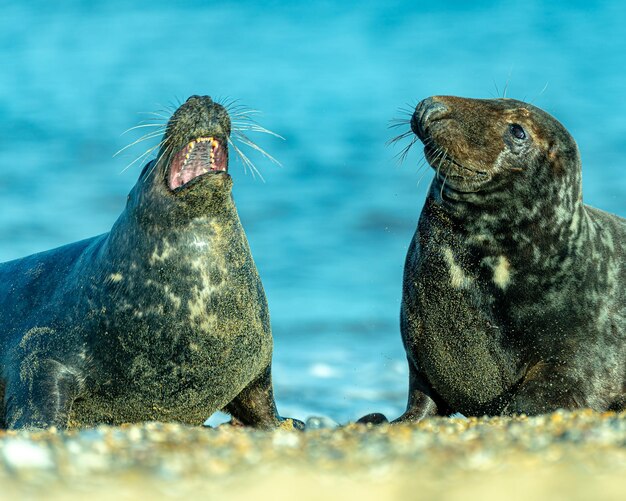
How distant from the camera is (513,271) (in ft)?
26.5

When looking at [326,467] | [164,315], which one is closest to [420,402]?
[164,315]

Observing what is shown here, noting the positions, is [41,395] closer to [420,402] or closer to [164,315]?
[164,315]

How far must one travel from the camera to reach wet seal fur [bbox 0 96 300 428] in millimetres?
8047

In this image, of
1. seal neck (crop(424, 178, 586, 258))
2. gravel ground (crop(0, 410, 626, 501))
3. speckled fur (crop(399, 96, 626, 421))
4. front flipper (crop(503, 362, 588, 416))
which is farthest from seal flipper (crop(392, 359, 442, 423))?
gravel ground (crop(0, 410, 626, 501))

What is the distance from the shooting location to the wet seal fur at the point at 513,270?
25.9 ft

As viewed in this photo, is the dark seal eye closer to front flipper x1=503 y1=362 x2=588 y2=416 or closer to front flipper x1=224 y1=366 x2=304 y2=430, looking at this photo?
front flipper x1=503 y1=362 x2=588 y2=416

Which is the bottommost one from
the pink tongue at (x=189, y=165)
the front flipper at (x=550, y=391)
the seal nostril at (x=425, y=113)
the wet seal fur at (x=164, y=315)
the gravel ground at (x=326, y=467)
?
the gravel ground at (x=326, y=467)

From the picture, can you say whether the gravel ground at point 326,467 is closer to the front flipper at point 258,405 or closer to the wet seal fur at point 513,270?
the wet seal fur at point 513,270

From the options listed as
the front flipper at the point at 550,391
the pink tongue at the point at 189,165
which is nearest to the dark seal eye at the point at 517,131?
the front flipper at the point at 550,391

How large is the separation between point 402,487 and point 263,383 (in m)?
5.32

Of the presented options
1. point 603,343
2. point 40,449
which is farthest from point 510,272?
point 40,449

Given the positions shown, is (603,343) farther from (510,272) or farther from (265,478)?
(265,478)

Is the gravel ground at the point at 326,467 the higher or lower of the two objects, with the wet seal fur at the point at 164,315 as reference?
lower

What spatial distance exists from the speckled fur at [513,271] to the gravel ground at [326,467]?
10.3ft
